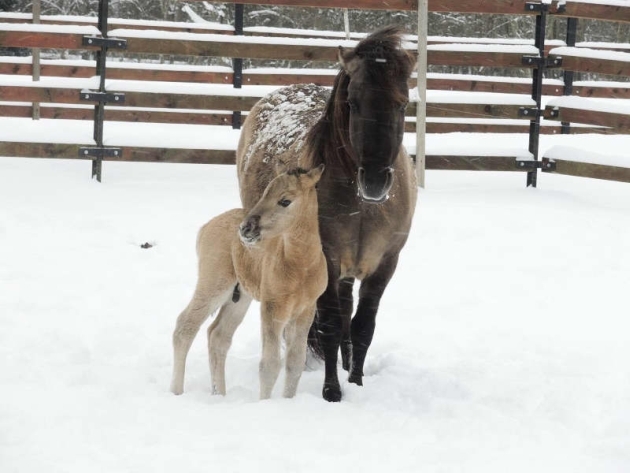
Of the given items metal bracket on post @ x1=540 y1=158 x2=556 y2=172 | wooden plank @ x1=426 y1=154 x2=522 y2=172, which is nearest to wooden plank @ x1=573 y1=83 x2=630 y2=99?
metal bracket on post @ x1=540 y1=158 x2=556 y2=172

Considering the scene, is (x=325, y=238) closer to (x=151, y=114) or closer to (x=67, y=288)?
(x=67, y=288)

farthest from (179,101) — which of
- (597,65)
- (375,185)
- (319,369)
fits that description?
(375,185)

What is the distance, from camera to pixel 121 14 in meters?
22.8

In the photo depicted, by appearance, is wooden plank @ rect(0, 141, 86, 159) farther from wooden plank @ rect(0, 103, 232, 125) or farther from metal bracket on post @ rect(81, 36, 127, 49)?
wooden plank @ rect(0, 103, 232, 125)

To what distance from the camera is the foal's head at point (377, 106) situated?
4461 millimetres

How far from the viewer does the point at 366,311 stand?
5277 millimetres

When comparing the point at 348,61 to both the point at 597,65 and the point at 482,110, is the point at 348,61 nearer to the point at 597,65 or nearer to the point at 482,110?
the point at 482,110

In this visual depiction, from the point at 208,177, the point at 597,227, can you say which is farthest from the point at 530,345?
the point at 208,177

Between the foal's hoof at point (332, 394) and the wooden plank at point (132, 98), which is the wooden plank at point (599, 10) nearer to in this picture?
the wooden plank at point (132, 98)

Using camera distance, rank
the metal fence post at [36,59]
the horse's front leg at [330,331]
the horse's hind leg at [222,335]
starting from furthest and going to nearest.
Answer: the metal fence post at [36,59]
the horse's hind leg at [222,335]
the horse's front leg at [330,331]

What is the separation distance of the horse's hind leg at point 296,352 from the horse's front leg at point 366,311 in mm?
519

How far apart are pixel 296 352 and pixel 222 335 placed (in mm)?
676

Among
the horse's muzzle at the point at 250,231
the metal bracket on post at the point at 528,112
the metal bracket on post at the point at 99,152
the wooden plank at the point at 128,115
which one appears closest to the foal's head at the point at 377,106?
the horse's muzzle at the point at 250,231

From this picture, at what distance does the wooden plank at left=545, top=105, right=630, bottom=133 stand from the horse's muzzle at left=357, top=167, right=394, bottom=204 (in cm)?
604
